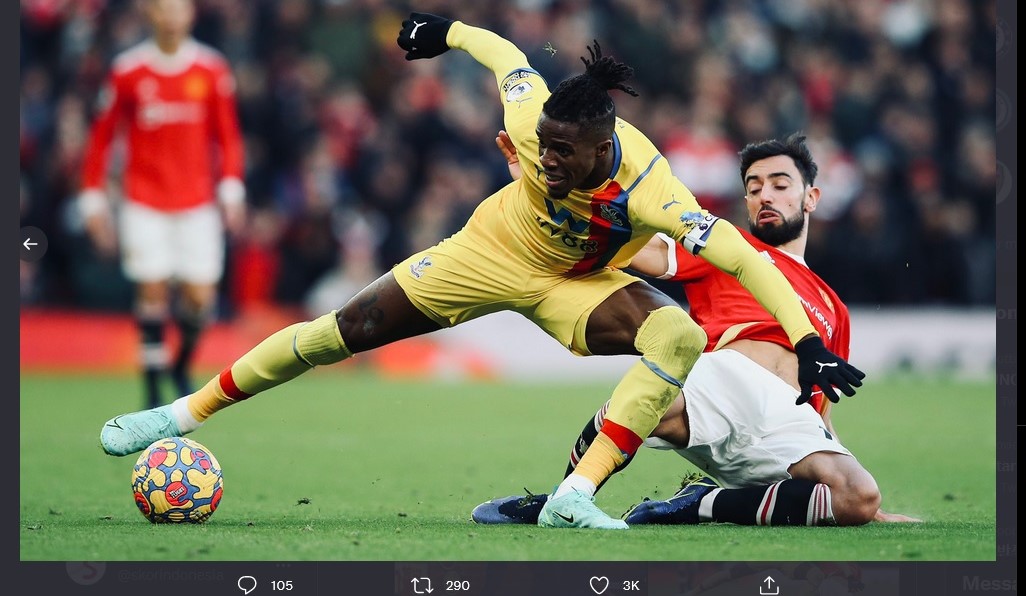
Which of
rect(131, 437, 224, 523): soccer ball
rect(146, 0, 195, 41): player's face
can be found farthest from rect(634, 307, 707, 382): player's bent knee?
rect(146, 0, 195, 41): player's face

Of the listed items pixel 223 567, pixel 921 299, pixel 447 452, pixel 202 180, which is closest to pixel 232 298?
pixel 202 180

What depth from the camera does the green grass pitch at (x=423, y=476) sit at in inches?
183

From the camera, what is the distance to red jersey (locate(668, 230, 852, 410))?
238 inches

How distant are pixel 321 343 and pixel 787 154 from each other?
245 centimetres

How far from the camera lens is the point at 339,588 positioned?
13.0ft

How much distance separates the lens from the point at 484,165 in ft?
48.4

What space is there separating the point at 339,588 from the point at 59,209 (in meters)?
10.7

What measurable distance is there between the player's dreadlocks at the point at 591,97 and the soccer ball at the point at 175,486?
2014 mm

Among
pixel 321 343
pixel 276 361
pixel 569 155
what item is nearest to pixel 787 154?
pixel 569 155

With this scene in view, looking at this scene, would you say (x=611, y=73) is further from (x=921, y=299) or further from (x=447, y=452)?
(x=921, y=299)

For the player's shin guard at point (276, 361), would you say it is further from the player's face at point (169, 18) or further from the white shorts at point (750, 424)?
the player's face at point (169, 18)

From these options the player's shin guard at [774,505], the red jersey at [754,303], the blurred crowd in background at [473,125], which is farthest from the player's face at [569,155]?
the blurred crowd in background at [473,125]

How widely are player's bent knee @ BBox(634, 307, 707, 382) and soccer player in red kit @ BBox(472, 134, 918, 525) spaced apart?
0.26m

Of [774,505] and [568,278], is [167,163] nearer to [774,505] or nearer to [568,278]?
[568,278]
